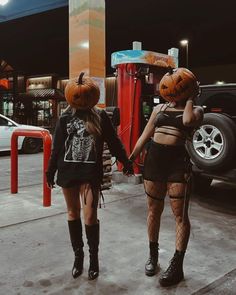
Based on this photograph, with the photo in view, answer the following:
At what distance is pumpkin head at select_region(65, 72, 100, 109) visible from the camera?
3035mm

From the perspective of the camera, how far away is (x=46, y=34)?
61.0 ft

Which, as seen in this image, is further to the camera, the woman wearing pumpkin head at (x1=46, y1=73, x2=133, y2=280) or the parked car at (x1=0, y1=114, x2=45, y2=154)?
the parked car at (x1=0, y1=114, x2=45, y2=154)

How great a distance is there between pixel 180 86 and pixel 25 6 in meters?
7.02

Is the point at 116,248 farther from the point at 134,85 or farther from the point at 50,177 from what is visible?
the point at 134,85

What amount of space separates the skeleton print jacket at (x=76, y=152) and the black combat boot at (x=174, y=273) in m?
0.85

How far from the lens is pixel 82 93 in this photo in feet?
9.93

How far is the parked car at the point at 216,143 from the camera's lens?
4688 millimetres

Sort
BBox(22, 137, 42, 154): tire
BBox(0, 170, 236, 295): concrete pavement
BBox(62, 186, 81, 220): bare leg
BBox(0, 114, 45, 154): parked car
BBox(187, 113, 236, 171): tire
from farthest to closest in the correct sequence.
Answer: BBox(22, 137, 42, 154): tire
BBox(0, 114, 45, 154): parked car
BBox(187, 113, 236, 171): tire
BBox(62, 186, 81, 220): bare leg
BBox(0, 170, 236, 295): concrete pavement

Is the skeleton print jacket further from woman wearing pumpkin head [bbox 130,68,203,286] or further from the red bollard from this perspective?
the red bollard

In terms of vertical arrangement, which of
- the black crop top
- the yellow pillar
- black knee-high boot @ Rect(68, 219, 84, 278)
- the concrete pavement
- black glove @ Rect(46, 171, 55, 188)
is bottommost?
the concrete pavement

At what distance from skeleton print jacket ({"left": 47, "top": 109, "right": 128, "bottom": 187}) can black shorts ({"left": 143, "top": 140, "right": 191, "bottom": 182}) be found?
44 cm

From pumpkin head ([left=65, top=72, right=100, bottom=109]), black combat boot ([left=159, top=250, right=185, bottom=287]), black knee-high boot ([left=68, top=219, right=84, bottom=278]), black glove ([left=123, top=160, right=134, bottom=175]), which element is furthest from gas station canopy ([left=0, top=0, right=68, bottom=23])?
black combat boot ([left=159, top=250, right=185, bottom=287])

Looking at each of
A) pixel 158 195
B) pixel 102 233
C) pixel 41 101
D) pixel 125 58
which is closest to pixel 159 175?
pixel 158 195

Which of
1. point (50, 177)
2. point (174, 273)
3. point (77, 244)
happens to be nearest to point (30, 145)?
point (50, 177)
